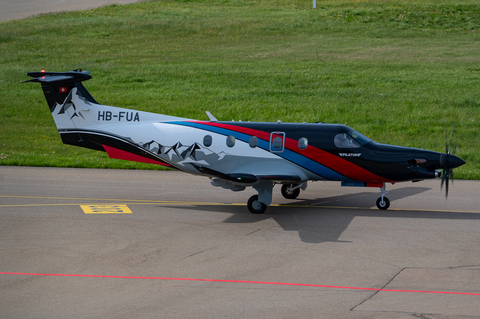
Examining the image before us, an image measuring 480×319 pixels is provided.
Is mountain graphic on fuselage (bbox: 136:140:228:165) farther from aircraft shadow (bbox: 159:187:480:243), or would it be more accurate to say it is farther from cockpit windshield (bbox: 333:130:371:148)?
cockpit windshield (bbox: 333:130:371:148)

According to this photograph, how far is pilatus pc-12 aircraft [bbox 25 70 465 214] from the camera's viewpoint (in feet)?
54.2

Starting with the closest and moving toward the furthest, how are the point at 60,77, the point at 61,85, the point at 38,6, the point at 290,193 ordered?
the point at 60,77
the point at 290,193
the point at 61,85
the point at 38,6

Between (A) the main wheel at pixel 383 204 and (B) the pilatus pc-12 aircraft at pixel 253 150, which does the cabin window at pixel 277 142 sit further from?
(A) the main wheel at pixel 383 204

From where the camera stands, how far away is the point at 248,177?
16.3 meters

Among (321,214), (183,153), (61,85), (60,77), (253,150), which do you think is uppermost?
(60,77)

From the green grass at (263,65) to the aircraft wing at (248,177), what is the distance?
9.62 metres

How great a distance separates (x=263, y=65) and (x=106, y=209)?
92.7 feet

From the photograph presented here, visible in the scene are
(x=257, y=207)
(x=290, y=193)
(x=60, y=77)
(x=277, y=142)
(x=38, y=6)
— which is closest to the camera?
(x=257, y=207)

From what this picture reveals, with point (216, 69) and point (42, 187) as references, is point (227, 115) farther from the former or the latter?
point (42, 187)

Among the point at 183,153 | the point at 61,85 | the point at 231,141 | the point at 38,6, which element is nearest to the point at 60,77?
the point at 61,85

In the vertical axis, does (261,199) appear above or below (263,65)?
below

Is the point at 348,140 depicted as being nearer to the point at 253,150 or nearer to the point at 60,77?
the point at 253,150

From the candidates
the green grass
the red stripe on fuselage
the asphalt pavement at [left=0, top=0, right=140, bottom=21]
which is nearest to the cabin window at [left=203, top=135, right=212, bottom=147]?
the red stripe on fuselage

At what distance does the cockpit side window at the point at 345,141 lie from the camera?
1695 cm
